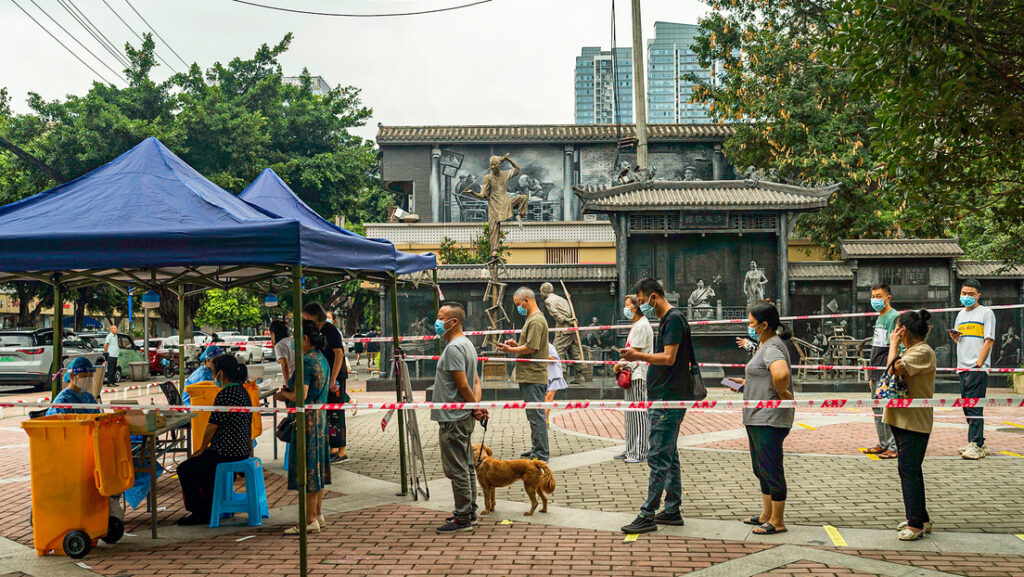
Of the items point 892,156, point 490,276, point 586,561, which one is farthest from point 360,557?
point 490,276

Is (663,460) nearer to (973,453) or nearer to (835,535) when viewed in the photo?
(835,535)

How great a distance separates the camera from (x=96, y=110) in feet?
86.0

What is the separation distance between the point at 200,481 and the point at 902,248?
19048 mm

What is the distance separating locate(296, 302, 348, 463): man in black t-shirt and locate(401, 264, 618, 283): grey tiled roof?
11.6 m

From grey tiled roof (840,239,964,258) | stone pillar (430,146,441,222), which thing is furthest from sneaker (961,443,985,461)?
stone pillar (430,146,441,222)

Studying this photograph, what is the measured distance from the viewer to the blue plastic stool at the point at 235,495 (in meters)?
6.68

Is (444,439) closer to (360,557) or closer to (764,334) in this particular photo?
(360,557)

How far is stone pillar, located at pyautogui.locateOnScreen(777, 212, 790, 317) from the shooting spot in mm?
20828

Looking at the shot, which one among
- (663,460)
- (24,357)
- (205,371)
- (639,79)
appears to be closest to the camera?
(663,460)

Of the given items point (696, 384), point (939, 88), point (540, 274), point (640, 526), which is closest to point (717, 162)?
point (540, 274)

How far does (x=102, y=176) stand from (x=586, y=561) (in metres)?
5.51

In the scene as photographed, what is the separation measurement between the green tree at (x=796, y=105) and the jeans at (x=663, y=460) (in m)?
20.3

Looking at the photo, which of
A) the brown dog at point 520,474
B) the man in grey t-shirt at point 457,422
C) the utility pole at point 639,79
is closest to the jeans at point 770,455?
the brown dog at point 520,474

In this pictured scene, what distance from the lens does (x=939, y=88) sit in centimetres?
548
